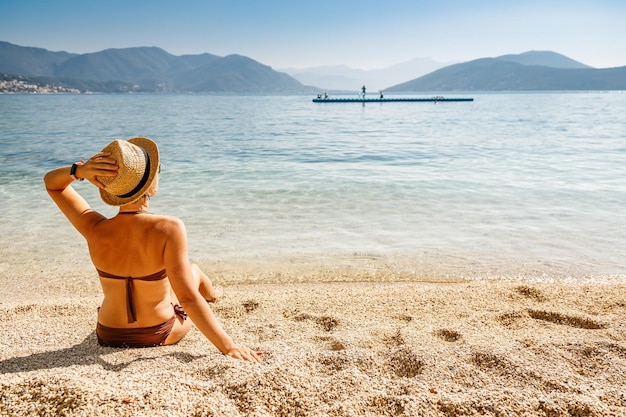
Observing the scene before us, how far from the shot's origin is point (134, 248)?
276 centimetres

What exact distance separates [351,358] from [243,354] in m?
0.69

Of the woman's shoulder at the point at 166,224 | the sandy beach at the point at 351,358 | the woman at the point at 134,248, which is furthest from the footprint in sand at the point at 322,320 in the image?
the woman's shoulder at the point at 166,224

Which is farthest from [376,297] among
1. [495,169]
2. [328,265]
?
[495,169]

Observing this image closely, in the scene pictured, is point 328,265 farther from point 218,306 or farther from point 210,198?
point 210,198

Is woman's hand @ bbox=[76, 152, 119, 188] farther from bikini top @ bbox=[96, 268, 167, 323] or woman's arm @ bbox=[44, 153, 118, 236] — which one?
bikini top @ bbox=[96, 268, 167, 323]

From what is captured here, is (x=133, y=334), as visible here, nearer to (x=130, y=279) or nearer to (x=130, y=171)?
(x=130, y=279)

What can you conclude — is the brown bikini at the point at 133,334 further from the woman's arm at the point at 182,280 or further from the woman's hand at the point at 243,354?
the woman's hand at the point at 243,354

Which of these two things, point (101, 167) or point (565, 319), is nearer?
point (101, 167)

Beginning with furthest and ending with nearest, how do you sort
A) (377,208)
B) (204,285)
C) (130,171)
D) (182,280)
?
(377,208)
(204,285)
(182,280)
(130,171)

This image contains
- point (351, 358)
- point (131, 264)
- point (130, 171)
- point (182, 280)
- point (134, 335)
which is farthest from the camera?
point (134, 335)

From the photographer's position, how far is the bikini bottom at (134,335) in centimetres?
306

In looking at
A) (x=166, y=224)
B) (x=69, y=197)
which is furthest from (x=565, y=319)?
(x=69, y=197)

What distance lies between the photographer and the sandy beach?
233cm

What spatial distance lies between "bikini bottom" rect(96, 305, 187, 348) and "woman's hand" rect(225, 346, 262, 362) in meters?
0.61
